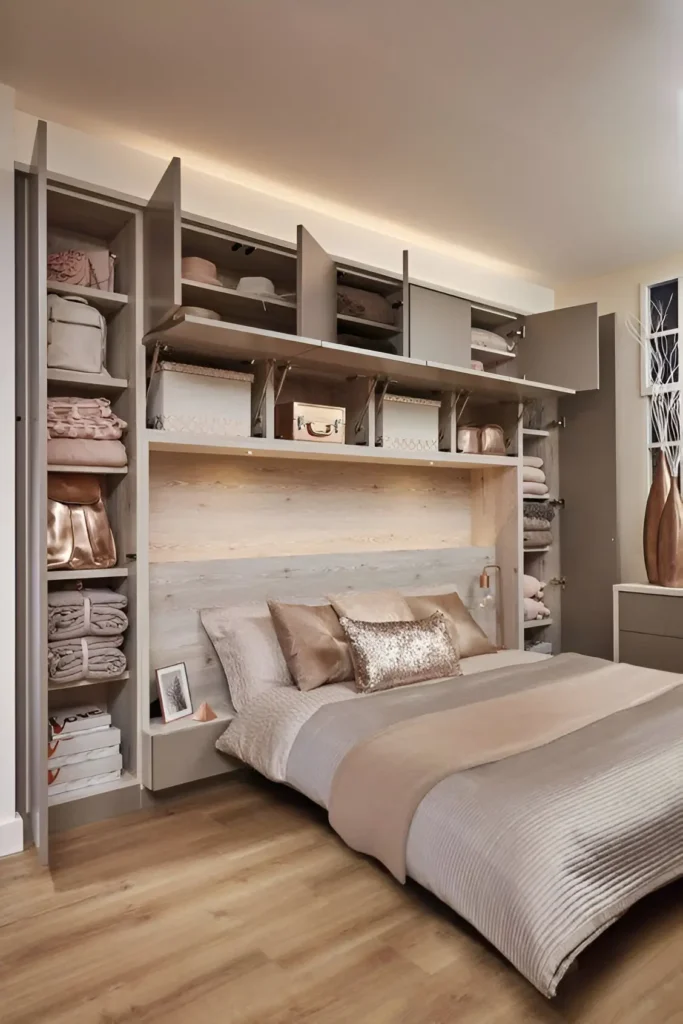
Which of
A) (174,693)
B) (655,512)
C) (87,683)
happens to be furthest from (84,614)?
(655,512)

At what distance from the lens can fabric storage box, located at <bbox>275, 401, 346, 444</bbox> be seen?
3143mm

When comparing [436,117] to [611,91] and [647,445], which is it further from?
[647,445]

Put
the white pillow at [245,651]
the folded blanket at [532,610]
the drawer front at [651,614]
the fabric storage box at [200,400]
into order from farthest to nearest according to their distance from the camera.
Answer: the folded blanket at [532,610], the drawer front at [651,614], the white pillow at [245,651], the fabric storage box at [200,400]

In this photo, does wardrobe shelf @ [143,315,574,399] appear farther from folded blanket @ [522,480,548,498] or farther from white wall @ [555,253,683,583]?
white wall @ [555,253,683,583]

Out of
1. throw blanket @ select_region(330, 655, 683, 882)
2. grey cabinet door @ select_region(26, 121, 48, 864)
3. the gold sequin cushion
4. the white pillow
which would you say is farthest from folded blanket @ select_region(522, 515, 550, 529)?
grey cabinet door @ select_region(26, 121, 48, 864)

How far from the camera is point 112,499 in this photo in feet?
9.60

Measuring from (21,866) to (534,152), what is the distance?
11.1 feet

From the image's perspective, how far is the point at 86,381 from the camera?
8.78 feet

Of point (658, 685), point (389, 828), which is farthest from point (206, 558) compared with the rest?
point (658, 685)

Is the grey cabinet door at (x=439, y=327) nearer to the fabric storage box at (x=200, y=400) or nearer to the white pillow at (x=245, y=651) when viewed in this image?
the fabric storage box at (x=200, y=400)

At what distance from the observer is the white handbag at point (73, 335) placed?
262 centimetres

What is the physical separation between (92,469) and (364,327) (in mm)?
1483

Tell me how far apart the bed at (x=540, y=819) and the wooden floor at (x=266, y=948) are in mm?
171

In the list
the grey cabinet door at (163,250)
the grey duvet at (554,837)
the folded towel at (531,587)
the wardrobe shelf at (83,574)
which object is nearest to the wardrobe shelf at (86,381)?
the grey cabinet door at (163,250)
